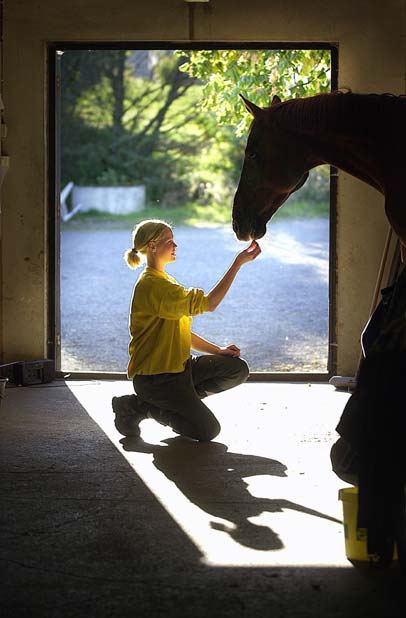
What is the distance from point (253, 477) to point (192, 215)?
57.6 ft

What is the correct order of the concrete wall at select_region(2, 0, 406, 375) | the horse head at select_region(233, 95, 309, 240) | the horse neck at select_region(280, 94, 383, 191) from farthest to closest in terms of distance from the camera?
the concrete wall at select_region(2, 0, 406, 375)
the horse head at select_region(233, 95, 309, 240)
the horse neck at select_region(280, 94, 383, 191)

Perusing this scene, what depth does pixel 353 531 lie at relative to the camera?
3066 mm

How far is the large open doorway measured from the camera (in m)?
7.89

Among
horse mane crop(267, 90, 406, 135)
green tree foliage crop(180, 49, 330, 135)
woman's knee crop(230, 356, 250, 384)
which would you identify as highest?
green tree foliage crop(180, 49, 330, 135)

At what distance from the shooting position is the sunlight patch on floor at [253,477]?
3.28m

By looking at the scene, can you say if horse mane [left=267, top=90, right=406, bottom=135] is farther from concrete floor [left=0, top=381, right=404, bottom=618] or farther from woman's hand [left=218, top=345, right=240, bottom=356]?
woman's hand [left=218, top=345, right=240, bottom=356]

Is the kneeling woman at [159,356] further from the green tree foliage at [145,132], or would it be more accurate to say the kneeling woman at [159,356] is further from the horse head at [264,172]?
the green tree foliage at [145,132]

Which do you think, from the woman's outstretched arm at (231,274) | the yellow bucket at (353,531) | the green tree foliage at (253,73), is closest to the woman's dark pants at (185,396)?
the woman's outstretched arm at (231,274)

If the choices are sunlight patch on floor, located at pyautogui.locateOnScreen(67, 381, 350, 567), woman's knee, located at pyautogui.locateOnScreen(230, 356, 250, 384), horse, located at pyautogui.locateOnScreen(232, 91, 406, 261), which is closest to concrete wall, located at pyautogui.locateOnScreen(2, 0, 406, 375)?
sunlight patch on floor, located at pyautogui.locateOnScreen(67, 381, 350, 567)

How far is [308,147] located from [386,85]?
2941 mm

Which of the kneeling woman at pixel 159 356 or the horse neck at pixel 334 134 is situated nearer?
the horse neck at pixel 334 134

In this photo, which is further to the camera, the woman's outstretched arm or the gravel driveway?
the gravel driveway

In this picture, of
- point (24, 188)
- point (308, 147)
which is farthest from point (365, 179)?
point (24, 188)

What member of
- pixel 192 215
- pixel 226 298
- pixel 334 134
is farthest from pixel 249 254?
pixel 192 215
